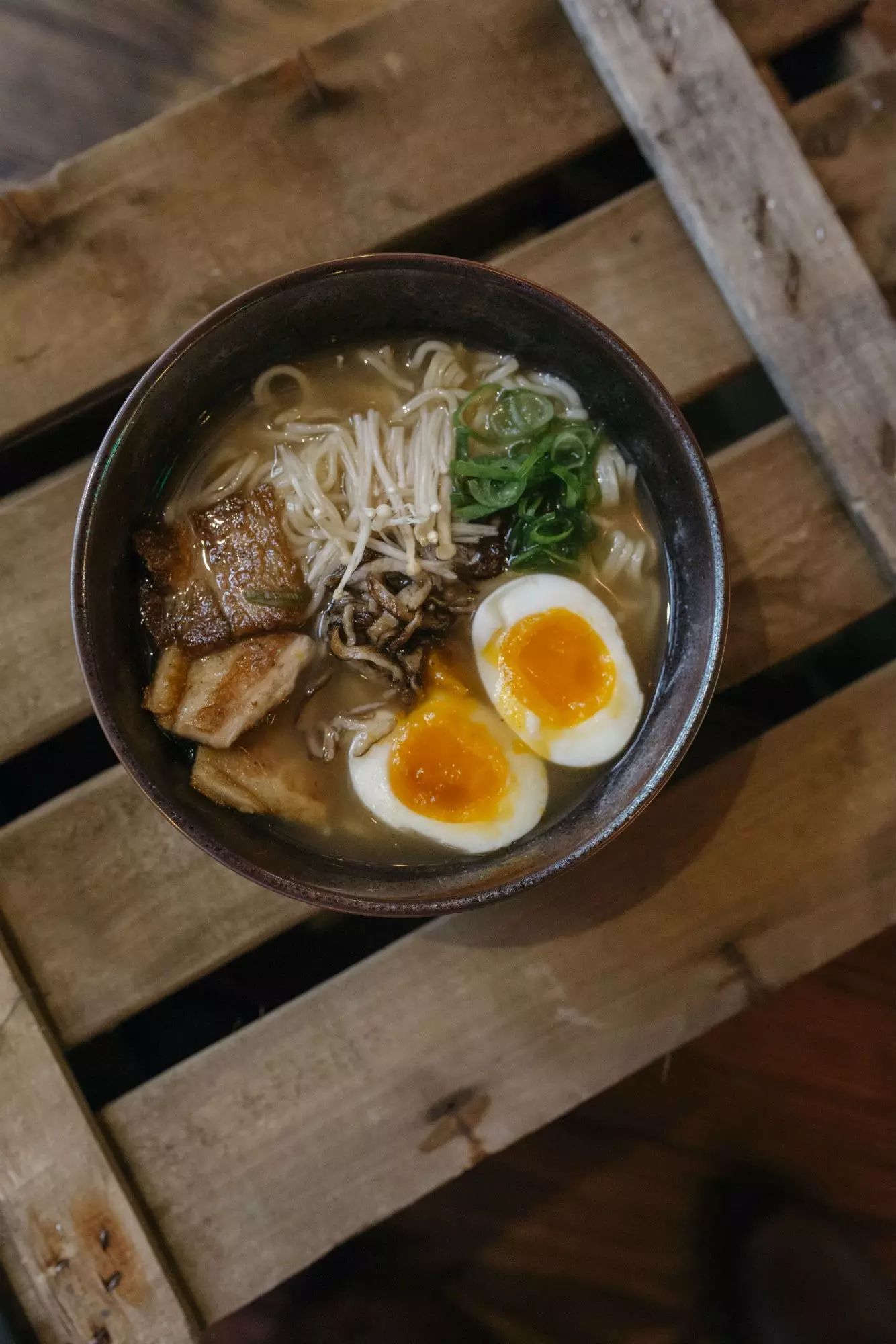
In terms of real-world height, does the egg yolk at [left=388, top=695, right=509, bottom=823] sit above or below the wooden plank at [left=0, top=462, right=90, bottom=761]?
below

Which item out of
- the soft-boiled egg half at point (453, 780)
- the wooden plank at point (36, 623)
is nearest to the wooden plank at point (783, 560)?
the soft-boiled egg half at point (453, 780)

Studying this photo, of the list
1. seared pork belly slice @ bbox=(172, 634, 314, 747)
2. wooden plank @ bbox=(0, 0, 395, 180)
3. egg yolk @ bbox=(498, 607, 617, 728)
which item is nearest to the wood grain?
egg yolk @ bbox=(498, 607, 617, 728)

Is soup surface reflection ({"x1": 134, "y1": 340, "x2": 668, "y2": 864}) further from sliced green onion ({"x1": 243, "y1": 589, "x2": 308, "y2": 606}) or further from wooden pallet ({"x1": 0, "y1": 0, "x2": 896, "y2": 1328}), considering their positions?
wooden pallet ({"x1": 0, "y1": 0, "x2": 896, "y2": 1328})

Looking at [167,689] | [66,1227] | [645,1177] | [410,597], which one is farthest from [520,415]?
[645,1177]

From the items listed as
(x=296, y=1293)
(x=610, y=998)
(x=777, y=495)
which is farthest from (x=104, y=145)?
(x=296, y=1293)

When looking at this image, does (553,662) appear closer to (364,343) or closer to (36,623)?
(364,343)

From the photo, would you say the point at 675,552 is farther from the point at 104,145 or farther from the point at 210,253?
the point at 104,145
